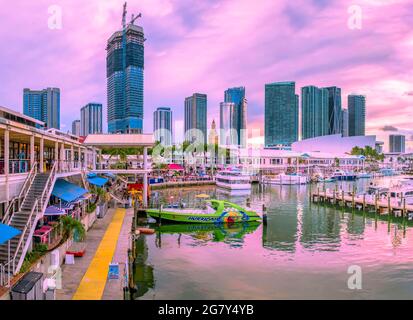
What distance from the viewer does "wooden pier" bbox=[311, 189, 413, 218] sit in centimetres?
4781

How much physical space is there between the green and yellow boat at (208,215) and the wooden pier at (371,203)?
18.8m

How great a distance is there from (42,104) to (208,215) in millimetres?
135187

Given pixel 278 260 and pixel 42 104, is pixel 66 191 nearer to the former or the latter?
pixel 278 260

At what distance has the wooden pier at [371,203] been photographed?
4781 cm

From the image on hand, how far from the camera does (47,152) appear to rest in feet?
128

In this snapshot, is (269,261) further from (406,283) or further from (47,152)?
(47,152)

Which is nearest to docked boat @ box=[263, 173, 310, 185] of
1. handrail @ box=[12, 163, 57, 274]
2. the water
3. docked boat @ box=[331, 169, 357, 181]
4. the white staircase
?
docked boat @ box=[331, 169, 357, 181]

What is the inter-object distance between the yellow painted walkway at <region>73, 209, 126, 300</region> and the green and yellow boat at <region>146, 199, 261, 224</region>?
521 inches

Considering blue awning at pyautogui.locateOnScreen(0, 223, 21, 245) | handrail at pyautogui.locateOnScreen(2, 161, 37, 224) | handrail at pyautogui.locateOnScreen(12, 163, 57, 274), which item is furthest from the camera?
handrail at pyautogui.locateOnScreen(2, 161, 37, 224)

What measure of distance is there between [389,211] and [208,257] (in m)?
30.3

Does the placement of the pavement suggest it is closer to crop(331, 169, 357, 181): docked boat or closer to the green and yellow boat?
the green and yellow boat

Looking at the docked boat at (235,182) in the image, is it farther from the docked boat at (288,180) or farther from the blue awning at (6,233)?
the blue awning at (6,233)

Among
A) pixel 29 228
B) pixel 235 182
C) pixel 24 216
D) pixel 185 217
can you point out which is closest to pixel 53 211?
pixel 24 216

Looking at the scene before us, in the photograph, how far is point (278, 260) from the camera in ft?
92.7
